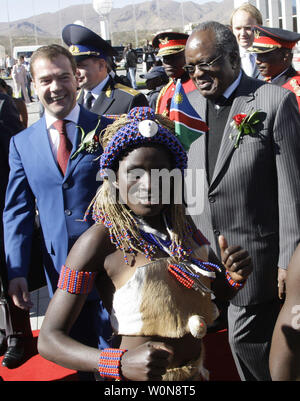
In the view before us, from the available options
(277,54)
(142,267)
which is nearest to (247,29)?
(277,54)

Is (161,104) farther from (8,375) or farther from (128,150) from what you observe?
(128,150)

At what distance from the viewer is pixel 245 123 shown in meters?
2.77

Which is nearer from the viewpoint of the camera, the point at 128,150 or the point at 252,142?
the point at 128,150

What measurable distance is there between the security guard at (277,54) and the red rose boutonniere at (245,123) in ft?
5.37

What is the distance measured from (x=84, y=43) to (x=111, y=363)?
3278 millimetres

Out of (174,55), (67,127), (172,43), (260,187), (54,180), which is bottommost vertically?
(260,187)

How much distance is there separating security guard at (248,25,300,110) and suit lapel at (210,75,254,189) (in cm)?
149

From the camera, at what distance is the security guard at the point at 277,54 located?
423 cm

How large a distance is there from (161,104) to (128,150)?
3.16 m

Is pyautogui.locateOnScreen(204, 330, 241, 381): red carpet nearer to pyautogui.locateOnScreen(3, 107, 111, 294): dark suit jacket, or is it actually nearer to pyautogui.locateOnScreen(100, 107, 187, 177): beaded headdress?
pyautogui.locateOnScreen(3, 107, 111, 294): dark suit jacket

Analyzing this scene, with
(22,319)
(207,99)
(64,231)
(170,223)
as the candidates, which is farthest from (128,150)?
(22,319)

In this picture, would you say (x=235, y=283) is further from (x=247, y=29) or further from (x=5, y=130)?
(x=247, y=29)

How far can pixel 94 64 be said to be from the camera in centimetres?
441

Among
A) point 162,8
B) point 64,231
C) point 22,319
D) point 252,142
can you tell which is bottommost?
point 22,319
